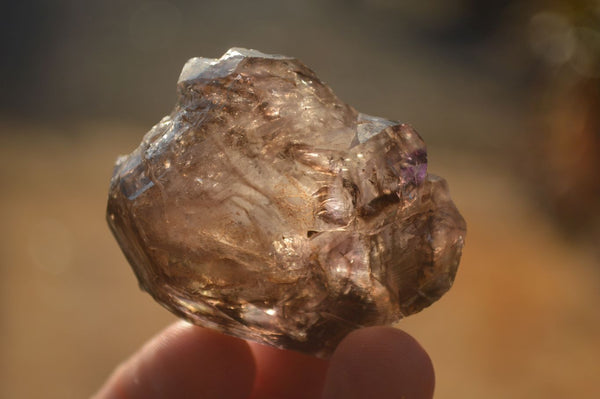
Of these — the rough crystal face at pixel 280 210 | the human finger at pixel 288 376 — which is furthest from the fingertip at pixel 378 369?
the human finger at pixel 288 376

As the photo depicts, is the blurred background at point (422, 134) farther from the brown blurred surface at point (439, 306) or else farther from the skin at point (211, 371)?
the skin at point (211, 371)

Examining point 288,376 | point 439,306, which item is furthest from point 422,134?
point 288,376

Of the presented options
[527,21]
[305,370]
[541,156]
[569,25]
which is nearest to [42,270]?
[305,370]

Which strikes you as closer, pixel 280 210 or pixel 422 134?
pixel 280 210

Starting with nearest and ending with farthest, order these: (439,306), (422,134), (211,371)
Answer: (211,371) → (439,306) → (422,134)

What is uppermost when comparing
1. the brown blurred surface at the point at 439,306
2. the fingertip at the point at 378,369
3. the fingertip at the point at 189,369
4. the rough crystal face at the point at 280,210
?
the rough crystal face at the point at 280,210

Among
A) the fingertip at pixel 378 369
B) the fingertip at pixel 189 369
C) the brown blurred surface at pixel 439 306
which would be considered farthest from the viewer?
Result: the brown blurred surface at pixel 439 306

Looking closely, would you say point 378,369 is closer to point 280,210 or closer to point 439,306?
point 280,210
